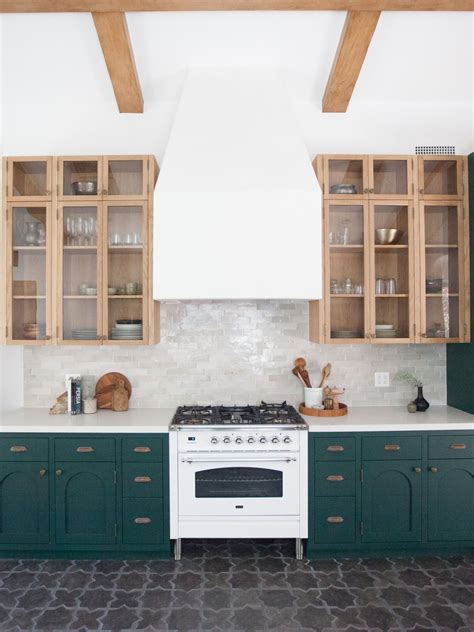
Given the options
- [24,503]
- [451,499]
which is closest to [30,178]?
[24,503]

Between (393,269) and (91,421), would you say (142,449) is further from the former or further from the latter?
(393,269)

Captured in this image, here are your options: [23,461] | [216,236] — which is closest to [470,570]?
[216,236]

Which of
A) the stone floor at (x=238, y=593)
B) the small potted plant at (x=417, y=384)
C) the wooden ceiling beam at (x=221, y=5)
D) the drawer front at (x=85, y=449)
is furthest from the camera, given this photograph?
the small potted plant at (x=417, y=384)

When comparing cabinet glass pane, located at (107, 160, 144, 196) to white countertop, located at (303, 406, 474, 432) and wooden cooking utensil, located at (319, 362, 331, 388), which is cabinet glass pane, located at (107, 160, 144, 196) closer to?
wooden cooking utensil, located at (319, 362, 331, 388)

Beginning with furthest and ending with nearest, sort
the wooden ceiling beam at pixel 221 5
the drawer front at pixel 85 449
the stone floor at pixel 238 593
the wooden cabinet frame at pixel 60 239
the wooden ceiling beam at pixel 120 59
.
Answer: the wooden cabinet frame at pixel 60 239
the drawer front at pixel 85 449
the wooden ceiling beam at pixel 120 59
the wooden ceiling beam at pixel 221 5
the stone floor at pixel 238 593

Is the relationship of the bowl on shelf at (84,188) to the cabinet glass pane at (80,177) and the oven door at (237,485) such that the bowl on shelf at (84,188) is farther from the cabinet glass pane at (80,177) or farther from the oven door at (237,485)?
the oven door at (237,485)

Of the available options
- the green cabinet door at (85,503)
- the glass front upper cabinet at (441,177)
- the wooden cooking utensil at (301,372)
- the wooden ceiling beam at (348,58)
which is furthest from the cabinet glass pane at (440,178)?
the green cabinet door at (85,503)

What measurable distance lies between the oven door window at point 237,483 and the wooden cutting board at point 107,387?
975mm

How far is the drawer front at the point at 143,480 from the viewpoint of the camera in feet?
10.00

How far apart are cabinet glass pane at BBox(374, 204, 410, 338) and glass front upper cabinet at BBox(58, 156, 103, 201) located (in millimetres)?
2032

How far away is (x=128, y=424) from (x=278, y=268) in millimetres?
1456

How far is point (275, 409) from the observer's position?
348cm

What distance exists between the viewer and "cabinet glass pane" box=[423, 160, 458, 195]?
3.39m

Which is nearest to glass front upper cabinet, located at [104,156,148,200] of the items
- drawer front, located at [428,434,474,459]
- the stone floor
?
the stone floor
